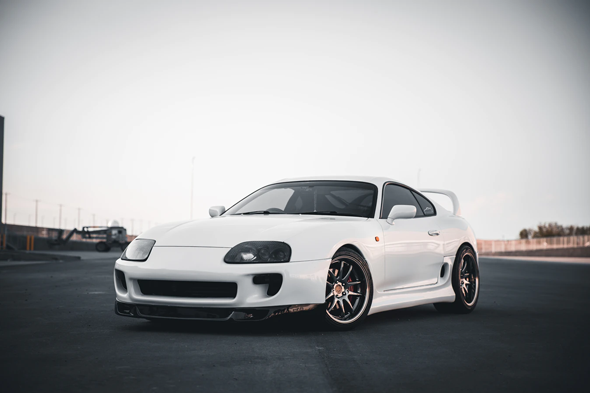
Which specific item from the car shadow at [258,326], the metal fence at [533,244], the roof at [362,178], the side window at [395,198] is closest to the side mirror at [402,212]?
the side window at [395,198]

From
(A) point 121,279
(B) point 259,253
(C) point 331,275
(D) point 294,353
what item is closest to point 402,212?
(C) point 331,275

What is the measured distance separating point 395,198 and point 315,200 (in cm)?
87

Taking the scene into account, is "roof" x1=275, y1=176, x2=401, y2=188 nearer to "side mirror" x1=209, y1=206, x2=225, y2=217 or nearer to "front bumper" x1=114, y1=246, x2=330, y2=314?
"side mirror" x1=209, y1=206, x2=225, y2=217

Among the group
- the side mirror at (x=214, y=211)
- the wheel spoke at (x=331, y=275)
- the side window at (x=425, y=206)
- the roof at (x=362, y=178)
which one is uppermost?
the roof at (x=362, y=178)

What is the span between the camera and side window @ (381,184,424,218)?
688cm

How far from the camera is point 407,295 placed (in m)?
6.57

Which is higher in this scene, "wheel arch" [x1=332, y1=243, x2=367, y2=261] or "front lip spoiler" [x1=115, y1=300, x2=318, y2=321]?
"wheel arch" [x1=332, y1=243, x2=367, y2=261]

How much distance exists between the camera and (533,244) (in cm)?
6172

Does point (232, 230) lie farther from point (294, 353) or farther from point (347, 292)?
point (294, 353)

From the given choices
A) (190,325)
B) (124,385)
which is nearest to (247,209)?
(190,325)

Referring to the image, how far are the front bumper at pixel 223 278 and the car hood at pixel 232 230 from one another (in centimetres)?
11

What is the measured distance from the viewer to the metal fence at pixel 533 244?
58.0m

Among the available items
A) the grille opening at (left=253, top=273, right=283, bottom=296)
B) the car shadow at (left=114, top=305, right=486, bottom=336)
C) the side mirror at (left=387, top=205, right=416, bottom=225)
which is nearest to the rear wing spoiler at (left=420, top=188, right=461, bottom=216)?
the side mirror at (left=387, top=205, right=416, bottom=225)

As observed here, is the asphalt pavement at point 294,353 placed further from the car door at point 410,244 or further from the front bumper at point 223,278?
the car door at point 410,244
